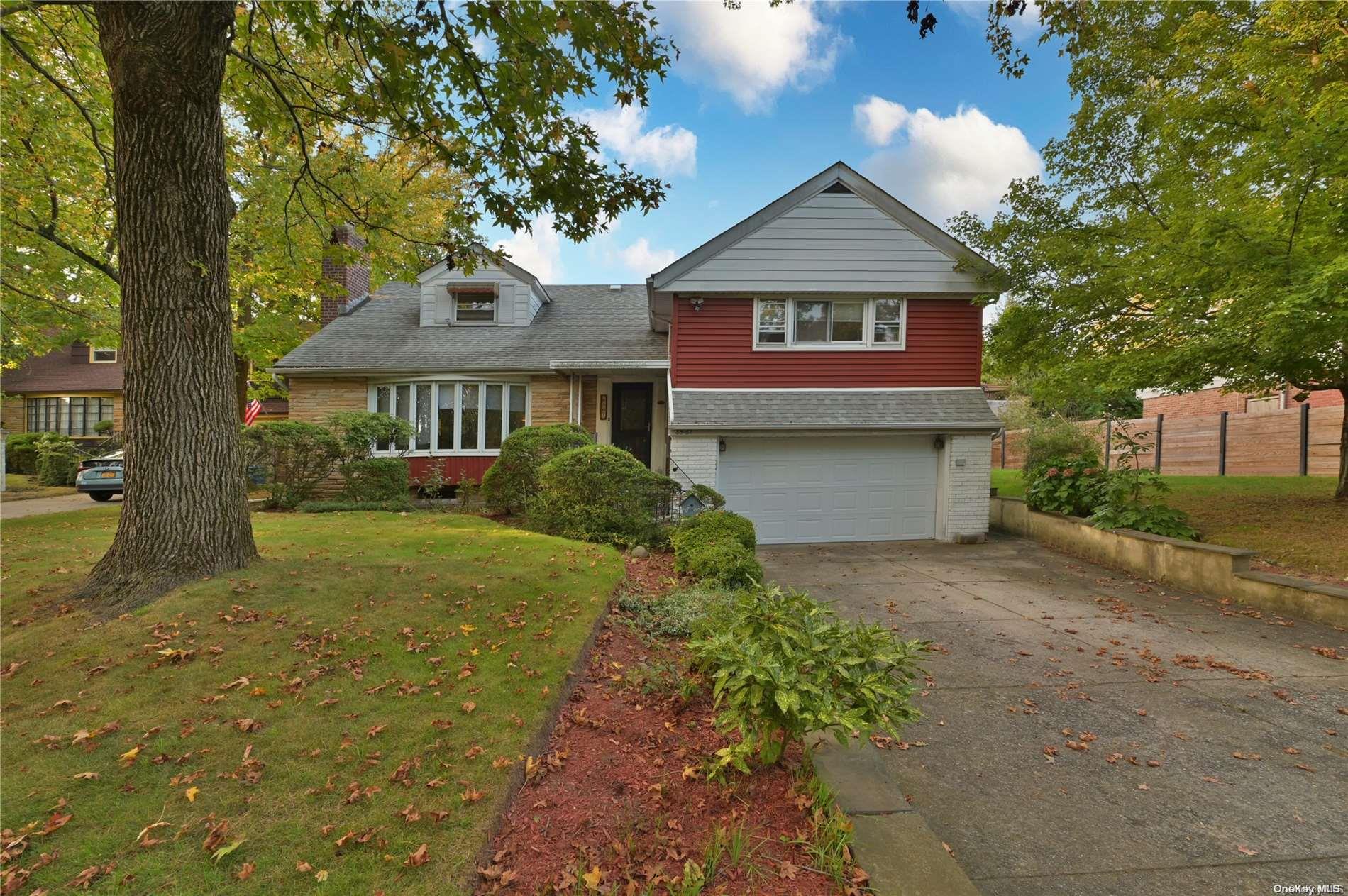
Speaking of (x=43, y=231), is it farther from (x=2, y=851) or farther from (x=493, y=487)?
(x=2, y=851)

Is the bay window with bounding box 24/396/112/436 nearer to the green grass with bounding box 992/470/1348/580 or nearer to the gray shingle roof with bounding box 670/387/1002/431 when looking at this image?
the gray shingle roof with bounding box 670/387/1002/431

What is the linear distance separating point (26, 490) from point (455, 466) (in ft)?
41.0

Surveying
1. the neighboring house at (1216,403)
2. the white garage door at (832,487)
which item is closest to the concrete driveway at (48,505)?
the white garage door at (832,487)

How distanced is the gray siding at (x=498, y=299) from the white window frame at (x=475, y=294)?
0.04 metres

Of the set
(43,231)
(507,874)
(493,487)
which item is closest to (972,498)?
(493,487)

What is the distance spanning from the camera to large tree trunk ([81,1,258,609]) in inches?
172

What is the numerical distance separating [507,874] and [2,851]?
185cm

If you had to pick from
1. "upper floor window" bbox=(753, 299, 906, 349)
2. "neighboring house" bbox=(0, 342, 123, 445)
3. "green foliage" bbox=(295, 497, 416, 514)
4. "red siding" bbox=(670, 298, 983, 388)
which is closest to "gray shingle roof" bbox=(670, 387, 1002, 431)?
"red siding" bbox=(670, 298, 983, 388)

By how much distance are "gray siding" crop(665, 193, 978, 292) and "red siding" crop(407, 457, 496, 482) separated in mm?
6537

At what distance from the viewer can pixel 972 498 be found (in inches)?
424

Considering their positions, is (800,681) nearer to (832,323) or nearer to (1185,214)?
(1185,214)

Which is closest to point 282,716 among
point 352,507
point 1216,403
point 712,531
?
point 712,531

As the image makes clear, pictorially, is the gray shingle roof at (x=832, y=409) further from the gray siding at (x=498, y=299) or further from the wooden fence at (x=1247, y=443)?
the gray siding at (x=498, y=299)

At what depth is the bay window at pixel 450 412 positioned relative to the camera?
13.7 m
